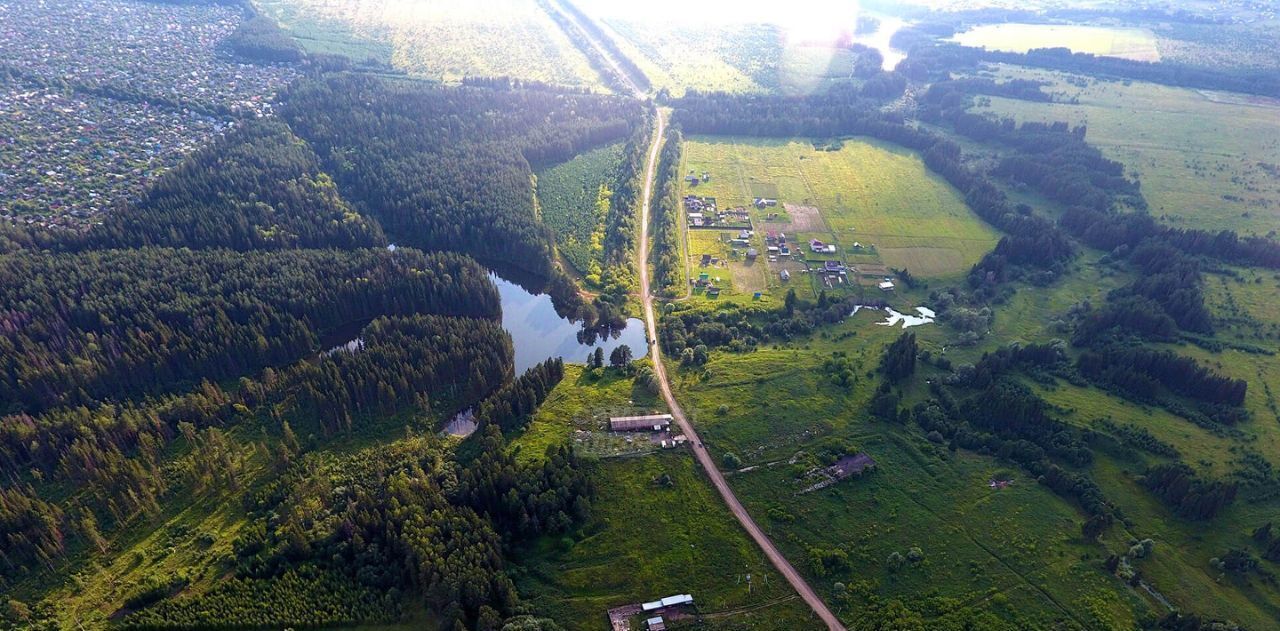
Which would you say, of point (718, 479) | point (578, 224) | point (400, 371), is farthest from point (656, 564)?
point (578, 224)

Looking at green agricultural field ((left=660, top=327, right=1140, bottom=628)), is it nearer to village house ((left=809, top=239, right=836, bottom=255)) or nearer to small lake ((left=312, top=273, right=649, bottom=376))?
small lake ((left=312, top=273, right=649, bottom=376))

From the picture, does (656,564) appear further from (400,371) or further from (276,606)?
(400,371)

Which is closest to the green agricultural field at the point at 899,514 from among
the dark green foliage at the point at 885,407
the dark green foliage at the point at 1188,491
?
the dark green foliage at the point at 885,407

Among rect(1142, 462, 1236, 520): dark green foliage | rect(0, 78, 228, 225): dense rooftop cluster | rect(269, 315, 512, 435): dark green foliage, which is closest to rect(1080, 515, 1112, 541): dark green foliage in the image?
rect(1142, 462, 1236, 520): dark green foliage

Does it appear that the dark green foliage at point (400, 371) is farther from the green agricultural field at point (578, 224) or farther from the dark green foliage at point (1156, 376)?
the dark green foliage at point (1156, 376)

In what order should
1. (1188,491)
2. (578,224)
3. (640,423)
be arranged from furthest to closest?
(578,224)
(640,423)
(1188,491)
